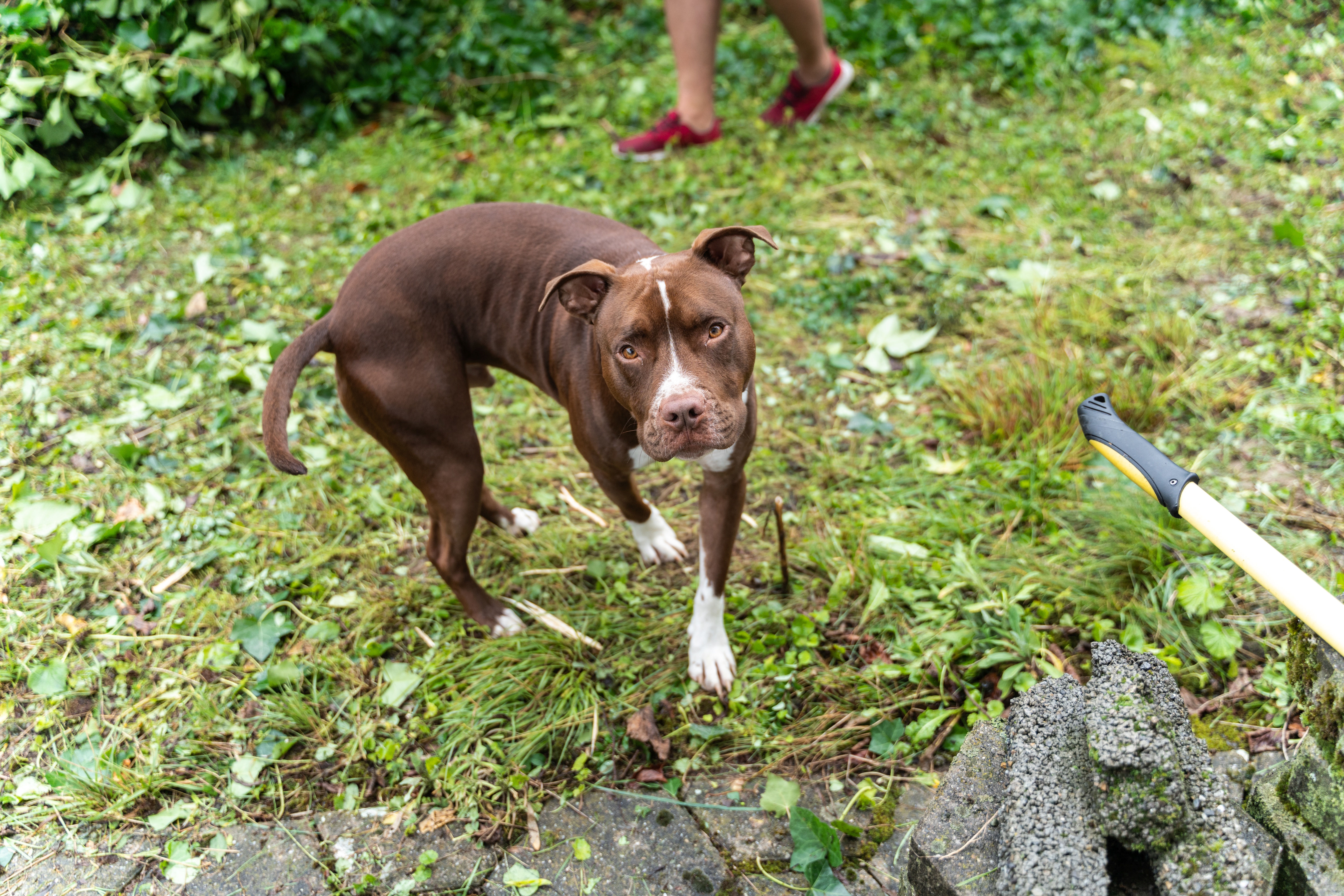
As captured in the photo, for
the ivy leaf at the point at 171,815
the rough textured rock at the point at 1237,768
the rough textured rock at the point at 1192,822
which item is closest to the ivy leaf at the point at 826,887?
the rough textured rock at the point at 1192,822

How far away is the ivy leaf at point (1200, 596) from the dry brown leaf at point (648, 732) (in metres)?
1.81

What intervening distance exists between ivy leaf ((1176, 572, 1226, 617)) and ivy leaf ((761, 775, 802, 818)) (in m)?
1.46

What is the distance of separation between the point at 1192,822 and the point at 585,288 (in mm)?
2061

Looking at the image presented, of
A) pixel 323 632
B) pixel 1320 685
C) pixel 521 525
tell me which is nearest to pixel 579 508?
pixel 521 525

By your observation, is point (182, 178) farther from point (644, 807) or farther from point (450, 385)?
point (644, 807)

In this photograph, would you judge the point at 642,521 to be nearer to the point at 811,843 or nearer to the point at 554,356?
the point at 554,356

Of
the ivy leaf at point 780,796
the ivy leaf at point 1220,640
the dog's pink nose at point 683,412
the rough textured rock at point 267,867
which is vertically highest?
the dog's pink nose at point 683,412

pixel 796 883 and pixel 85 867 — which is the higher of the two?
pixel 796 883

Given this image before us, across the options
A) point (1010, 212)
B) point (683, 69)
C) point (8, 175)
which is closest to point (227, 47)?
point (8, 175)

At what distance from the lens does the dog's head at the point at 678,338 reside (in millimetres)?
2518

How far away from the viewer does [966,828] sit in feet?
6.91

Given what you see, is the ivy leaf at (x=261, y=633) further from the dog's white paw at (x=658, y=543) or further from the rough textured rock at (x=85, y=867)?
the dog's white paw at (x=658, y=543)

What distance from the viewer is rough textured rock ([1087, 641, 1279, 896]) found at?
179cm

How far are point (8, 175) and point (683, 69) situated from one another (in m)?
4.37
